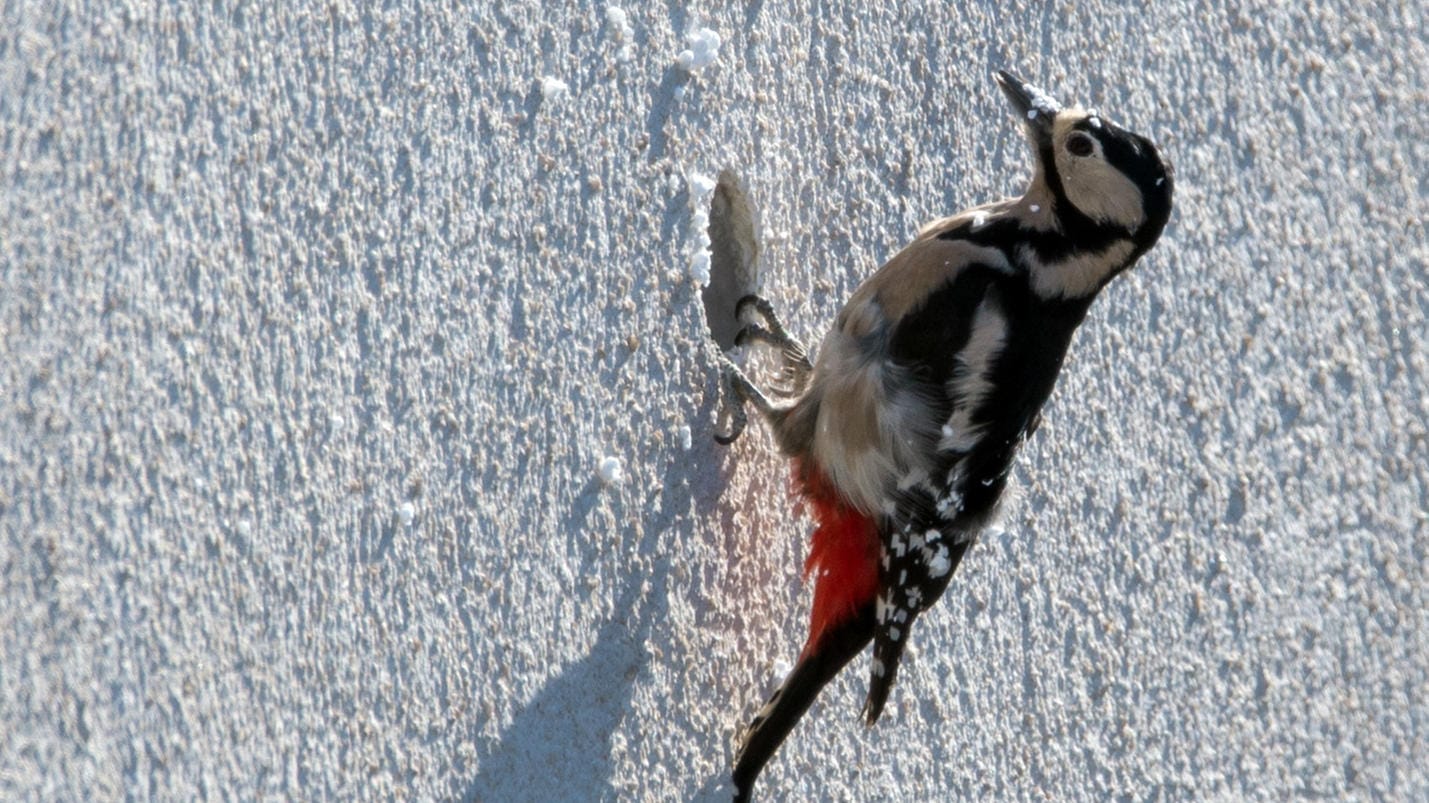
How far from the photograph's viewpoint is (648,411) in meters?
2.00

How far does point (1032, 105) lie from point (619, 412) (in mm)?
766

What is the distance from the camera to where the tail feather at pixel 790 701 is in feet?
6.36

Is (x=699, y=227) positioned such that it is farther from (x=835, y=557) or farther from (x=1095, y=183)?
(x=1095, y=183)

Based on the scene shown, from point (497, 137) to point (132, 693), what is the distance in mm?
769

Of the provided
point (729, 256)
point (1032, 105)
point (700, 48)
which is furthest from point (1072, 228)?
point (700, 48)

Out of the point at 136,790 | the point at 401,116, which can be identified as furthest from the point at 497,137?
the point at 136,790

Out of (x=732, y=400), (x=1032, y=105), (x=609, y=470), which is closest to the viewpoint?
(x=609, y=470)

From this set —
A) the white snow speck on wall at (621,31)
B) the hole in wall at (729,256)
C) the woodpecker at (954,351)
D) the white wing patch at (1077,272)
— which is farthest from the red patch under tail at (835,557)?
the white snow speck on wall at (621,31)

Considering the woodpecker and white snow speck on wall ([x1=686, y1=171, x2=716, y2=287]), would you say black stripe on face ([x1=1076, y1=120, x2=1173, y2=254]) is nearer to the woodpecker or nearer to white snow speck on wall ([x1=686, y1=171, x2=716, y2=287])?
the woodpecker

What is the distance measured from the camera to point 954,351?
7.44 feet

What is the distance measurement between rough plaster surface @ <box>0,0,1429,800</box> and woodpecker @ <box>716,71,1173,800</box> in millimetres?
81

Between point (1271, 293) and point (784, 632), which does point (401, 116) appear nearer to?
point (784, 632)

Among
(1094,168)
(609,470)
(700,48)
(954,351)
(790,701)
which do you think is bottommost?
(790,701)

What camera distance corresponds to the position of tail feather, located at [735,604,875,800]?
76.4 inches
